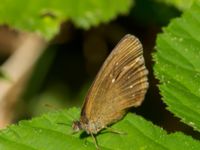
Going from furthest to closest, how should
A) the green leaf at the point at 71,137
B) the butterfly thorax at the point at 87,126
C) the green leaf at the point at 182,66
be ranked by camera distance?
the butterfly thorax at the point at 87,126
the green leaf at the point at 182,66
the green leaf at the point at 71,137

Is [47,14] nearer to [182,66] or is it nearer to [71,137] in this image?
[182,66]

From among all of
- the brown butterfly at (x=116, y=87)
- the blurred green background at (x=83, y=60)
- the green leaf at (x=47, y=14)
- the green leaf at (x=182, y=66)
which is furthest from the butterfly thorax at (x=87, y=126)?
the blurred green background at (x=83, y=60)

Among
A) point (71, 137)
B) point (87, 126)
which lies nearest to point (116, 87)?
point (87, 126)

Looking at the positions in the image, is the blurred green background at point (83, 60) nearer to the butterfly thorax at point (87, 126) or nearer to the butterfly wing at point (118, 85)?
the butterfly wing at point (118, 85)

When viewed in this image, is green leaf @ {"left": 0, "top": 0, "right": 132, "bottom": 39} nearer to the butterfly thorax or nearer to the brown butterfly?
the brown butterfly

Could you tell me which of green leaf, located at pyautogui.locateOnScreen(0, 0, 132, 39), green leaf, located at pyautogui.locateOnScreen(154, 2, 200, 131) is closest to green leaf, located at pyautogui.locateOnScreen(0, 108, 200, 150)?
green leaf, located at pyautogui.locateOnScreen(154, 2, 200, 131)

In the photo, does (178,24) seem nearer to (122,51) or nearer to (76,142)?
(122,51)
